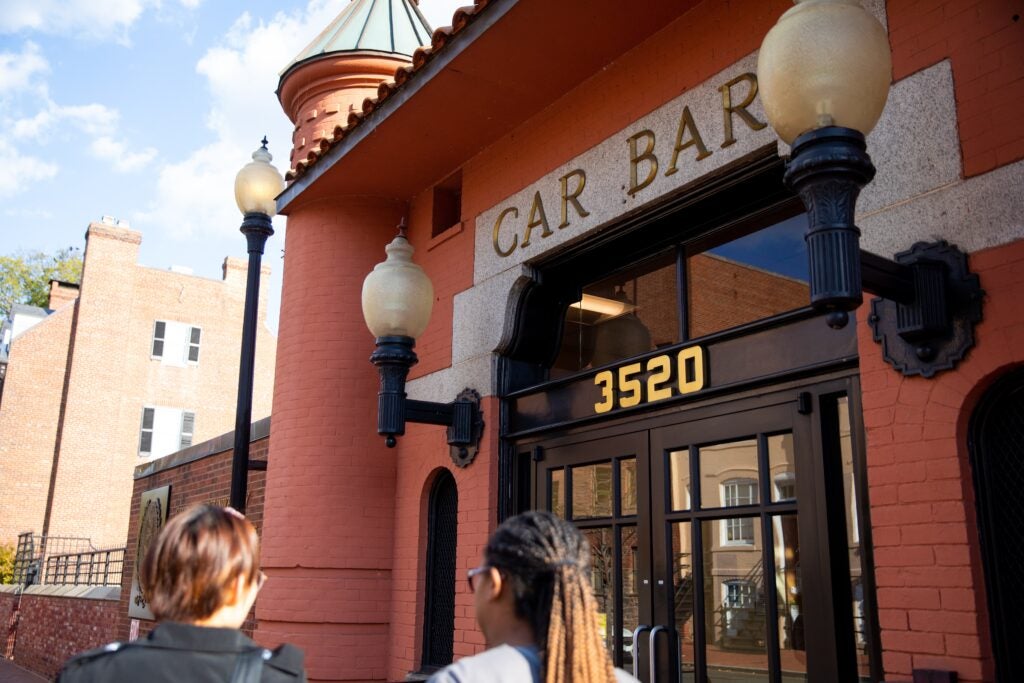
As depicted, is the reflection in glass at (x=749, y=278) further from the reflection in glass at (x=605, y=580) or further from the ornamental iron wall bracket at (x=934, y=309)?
the reflection in glass at (x=605, y=580)

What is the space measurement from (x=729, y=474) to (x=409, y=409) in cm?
240

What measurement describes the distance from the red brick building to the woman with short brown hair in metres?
2.83

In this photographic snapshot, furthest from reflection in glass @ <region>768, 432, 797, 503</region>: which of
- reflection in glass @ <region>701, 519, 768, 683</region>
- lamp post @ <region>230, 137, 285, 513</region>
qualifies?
lamp post @ <region>230, 137, 285, 513</region>

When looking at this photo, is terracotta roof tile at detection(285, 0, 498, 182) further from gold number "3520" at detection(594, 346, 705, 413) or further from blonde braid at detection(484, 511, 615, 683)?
blonde braid at detection(484, 511, 615, 683)

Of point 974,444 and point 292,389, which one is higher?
point 292,389

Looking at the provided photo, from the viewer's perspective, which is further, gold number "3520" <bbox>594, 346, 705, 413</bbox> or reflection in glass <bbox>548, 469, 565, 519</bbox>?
reflection in glass <bbox>548, 469, 565, 519</bbox>

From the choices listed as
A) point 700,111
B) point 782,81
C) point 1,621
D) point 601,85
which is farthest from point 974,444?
point 1,621

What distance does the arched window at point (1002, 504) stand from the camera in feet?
11.9

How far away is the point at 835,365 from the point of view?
4676mm

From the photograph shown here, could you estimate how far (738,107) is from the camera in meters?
5.25

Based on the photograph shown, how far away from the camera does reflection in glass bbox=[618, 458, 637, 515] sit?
19.3 feet

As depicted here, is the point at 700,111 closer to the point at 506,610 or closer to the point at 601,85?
the point at 601,85

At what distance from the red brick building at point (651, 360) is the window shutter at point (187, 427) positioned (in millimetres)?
24184

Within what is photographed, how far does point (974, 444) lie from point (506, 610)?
2638 mm
